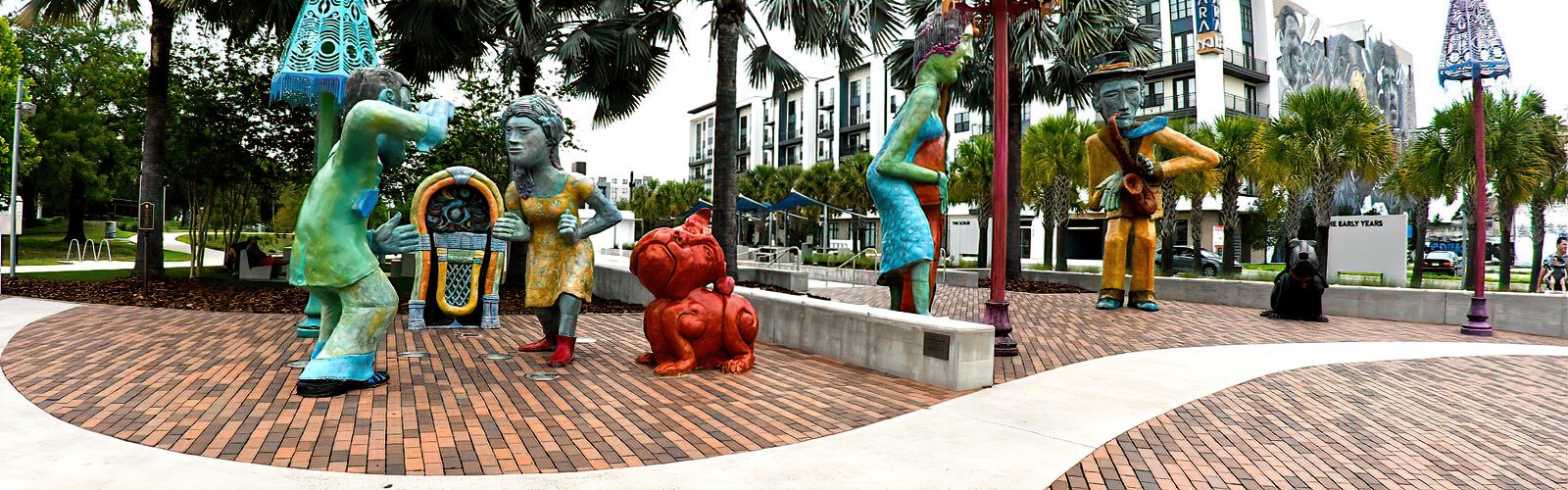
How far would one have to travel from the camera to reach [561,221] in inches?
236

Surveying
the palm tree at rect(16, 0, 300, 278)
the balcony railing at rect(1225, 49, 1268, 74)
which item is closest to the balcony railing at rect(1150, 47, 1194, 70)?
the balcony railing at rect(1225, 49, 1268, 74)

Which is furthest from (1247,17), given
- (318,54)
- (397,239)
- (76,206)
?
(76,206)

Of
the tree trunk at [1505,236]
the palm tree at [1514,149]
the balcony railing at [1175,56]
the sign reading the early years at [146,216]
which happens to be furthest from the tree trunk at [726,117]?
the balcony railing at [1175,56]

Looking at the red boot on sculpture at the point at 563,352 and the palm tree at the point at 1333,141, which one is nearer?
the red boot on sculpture at the point at 563,352

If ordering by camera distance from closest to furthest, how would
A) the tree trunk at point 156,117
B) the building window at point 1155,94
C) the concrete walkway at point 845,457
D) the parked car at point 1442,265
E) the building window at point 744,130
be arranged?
the concrete walkway at point 845,457, the tree trunk at point 156,117, the parked car at point 1442,265, the building window at point 1155,94, the building window at point 744,130

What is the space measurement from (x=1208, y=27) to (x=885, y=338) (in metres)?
35.7

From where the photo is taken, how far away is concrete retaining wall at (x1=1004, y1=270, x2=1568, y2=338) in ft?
33.3

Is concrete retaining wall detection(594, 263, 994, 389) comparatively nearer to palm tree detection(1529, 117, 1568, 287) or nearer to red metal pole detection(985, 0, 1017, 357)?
red metal pole detection(985, 0, 1017, 357)

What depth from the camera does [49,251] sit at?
2552cm

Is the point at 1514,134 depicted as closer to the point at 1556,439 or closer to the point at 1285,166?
the point at 1285,166

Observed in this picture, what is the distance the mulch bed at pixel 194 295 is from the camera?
10.3 metres

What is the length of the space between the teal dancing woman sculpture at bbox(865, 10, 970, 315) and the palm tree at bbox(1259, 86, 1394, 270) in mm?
13020

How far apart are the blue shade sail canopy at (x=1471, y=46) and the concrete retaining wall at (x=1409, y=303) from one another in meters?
3.10

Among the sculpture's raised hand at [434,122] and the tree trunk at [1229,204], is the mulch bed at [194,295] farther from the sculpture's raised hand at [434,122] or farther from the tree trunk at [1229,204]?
the tree trunk at [1229,204]
